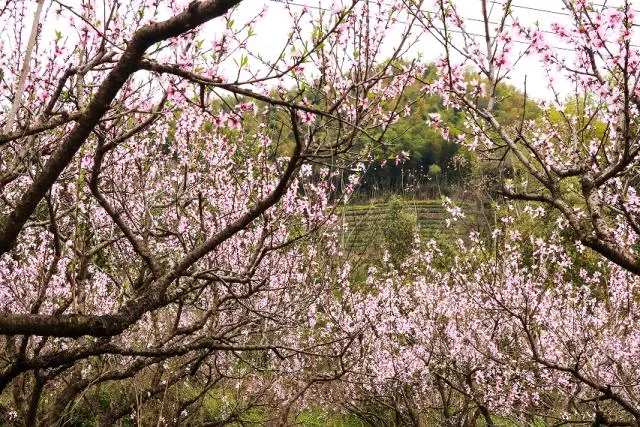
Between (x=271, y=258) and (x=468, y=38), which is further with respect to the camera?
(x=271, y=258)

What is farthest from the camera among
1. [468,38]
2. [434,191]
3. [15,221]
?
[434,191]

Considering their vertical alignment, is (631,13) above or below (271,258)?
above

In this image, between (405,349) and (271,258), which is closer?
(271,258)

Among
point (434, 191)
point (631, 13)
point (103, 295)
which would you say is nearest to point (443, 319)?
point (103, 295)

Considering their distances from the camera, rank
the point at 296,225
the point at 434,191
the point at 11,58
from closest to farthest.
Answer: the point at 11,58
the point at 296,225
the point at 434,191

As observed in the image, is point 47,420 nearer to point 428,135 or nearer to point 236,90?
point 236,90

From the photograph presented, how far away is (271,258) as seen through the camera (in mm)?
8562

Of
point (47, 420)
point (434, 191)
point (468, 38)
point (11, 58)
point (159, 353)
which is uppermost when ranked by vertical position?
point (434, 191)

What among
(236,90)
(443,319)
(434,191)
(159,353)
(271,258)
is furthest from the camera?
(434,191)

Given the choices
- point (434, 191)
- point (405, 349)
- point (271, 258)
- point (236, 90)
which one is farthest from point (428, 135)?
point (236, 90)

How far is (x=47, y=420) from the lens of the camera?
19.0 feet

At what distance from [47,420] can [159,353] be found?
7.16 ft

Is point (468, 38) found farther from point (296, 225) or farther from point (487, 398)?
point (487, 398)

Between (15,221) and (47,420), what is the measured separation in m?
3.75
